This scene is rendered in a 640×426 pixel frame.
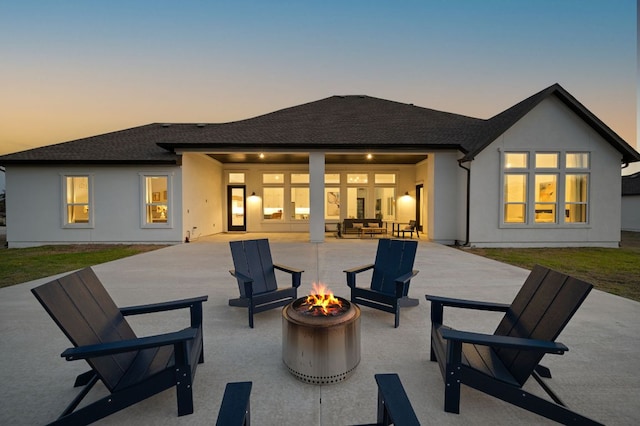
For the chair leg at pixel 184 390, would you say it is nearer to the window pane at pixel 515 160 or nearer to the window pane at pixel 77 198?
the window pane at pixel 515 160

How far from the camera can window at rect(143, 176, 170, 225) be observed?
1216cm

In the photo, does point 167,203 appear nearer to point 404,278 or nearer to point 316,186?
point 316,186

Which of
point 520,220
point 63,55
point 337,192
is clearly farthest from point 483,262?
point 63,55

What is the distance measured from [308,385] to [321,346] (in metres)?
0.38

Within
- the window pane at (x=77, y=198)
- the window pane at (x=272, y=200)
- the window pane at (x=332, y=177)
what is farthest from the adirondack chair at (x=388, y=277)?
the window pane at (x=77, y=198)

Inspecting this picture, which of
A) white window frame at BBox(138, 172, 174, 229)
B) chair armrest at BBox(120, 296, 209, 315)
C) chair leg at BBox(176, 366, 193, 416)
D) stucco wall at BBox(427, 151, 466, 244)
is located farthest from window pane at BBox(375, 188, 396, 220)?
chair leg at BBox(176, 366, 193, 416)

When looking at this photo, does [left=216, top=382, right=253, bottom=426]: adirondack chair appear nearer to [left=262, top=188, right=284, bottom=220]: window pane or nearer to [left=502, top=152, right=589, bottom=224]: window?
[left=502, top=152, right=589, bottom=224]: window

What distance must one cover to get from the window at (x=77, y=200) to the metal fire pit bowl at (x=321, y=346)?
13.5 meters

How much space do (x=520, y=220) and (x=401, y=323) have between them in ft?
33.9

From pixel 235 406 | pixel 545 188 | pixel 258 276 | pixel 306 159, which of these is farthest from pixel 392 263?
pixel 306 159

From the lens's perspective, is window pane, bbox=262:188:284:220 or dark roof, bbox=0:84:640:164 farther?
window pane, bbox=262:188:284:220

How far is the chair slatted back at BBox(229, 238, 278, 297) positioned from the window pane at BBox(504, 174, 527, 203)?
1082 cm

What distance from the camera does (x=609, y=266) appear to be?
761 centimetres

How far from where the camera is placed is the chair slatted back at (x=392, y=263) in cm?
411
